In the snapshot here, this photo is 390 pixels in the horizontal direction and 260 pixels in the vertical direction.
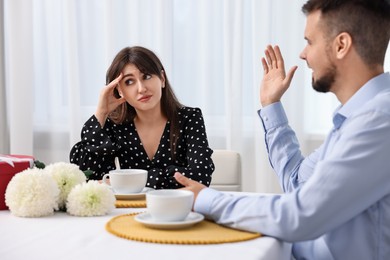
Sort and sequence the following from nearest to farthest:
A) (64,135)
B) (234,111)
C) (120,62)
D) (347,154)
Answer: (347,154) < (120,62) < (234,111) < (64,135)

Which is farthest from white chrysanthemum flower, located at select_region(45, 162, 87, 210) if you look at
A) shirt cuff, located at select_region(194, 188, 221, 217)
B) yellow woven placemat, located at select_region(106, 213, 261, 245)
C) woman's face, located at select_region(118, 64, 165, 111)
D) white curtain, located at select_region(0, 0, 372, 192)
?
white curtain, located at select_region(0, 0, 372, 192)

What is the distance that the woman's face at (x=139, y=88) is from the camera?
2262mm

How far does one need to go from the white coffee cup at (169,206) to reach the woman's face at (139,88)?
1.05 meters

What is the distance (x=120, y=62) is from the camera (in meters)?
2.32

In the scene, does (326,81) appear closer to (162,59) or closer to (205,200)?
(205,200)

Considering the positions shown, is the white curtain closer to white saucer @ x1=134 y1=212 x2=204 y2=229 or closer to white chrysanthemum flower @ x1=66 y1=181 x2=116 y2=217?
white chrysanthemum flower @ x1=66 y1=181 x2=116 y2=217

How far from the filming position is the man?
1.16 metres

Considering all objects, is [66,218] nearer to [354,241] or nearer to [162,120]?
[354,241]

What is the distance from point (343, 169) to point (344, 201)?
6 centimetres

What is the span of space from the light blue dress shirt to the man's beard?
0.08 metres

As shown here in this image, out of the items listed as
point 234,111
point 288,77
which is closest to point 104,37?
point 234,111

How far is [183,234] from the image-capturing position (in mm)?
1177

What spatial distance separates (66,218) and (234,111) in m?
2.07

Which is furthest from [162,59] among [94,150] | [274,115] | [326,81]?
[326,81]
